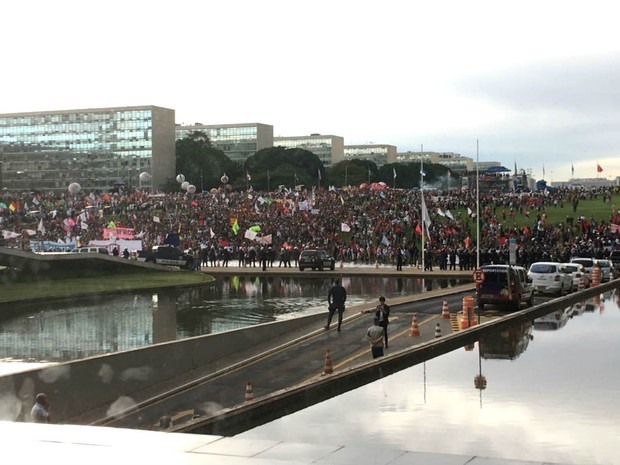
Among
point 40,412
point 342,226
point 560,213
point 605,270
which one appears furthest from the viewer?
point 560,213

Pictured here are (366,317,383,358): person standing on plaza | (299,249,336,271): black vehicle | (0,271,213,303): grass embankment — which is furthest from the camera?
(299,249,336,271): black vehicle

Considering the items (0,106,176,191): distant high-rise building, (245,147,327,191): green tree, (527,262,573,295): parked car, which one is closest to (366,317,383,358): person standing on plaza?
(527,262,573,295): parked car

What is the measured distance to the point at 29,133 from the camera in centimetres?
17312

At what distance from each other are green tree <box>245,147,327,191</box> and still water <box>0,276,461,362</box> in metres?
115

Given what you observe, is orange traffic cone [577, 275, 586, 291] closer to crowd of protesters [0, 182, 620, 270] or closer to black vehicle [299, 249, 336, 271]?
crowd of protesters [0, 182, 620, 270]

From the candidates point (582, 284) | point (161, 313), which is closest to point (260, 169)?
point (582, 284)

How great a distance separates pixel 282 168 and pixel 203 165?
1752 cm

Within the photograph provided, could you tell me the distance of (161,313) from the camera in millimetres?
35594

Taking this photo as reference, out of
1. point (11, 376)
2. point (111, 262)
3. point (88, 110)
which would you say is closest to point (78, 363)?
point (11, 376)

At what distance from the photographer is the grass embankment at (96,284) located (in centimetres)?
4125

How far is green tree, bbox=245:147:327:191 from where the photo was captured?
165 m

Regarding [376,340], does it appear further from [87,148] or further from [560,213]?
[87,148]

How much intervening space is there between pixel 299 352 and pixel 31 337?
9.49 meters

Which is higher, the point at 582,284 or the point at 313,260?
the point at 313,260
